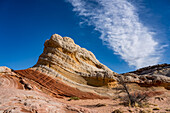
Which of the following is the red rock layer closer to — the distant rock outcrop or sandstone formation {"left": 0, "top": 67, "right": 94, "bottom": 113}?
the distant rock outcrop

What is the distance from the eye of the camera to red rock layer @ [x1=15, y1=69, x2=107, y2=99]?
14438 mm

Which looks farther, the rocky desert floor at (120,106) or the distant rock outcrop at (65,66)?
the distant rock outcrop at (65,66)

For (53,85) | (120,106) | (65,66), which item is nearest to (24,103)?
(120,106)

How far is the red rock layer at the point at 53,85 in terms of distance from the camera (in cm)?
1444

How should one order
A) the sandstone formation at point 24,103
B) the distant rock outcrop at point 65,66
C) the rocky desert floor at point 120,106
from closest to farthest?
1. the sandstone formation at point 24,103
2. the rocky desert floor at point 120,106
3. the distant rock outcrop at point 65,66

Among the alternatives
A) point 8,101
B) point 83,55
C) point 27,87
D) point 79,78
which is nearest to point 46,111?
point 8,101

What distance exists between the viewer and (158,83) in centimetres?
2148

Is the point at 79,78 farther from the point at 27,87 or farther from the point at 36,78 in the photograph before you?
the point at 27,87

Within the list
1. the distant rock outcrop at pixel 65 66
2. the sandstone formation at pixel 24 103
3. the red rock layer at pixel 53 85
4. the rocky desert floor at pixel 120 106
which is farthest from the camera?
the distant rock outcrop at pixel 65 66

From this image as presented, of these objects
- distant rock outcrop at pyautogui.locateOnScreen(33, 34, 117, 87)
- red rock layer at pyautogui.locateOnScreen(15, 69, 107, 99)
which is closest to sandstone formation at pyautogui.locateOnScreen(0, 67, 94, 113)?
red rock layer at pyautogui.locateOnScreen(15, 69, 107, 99)

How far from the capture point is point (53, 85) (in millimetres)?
14883

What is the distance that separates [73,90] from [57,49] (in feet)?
23.7

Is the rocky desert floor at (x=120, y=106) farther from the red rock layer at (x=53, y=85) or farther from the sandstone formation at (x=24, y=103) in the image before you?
the sandstone formation at (x=24, y=103)

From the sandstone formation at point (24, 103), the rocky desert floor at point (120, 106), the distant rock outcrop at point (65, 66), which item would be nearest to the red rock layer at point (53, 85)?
the distant rock outcrop at point (65, 66)
